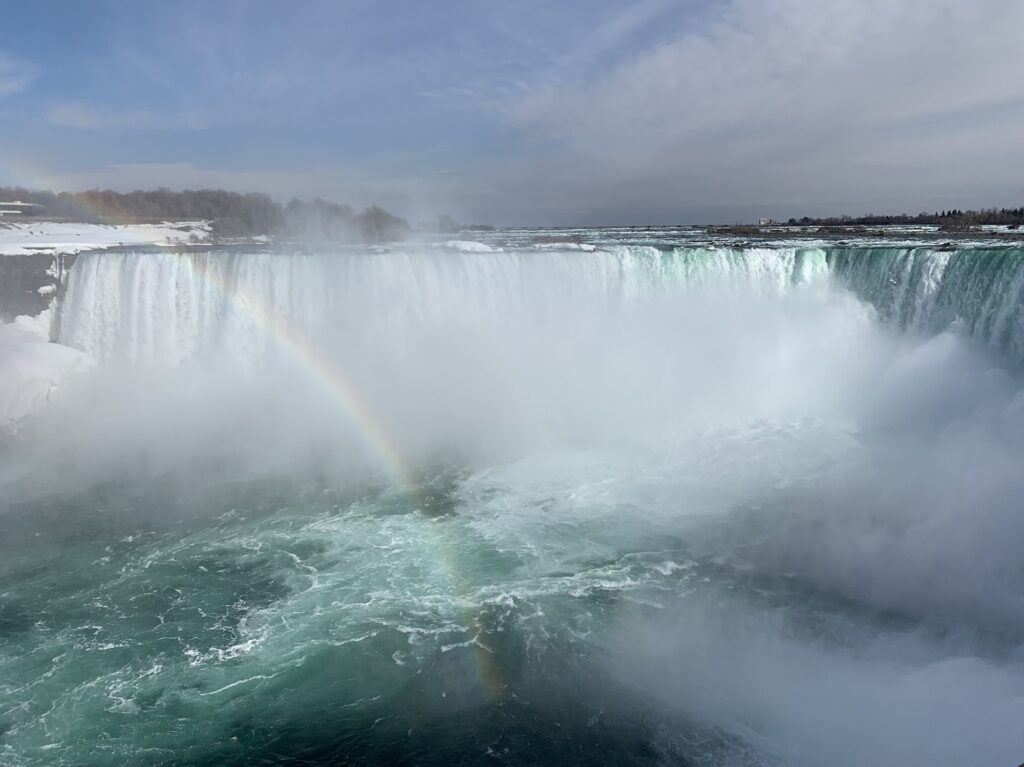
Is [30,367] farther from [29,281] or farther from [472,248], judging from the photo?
[472,248]

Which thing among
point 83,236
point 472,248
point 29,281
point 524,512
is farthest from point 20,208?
point 524,512

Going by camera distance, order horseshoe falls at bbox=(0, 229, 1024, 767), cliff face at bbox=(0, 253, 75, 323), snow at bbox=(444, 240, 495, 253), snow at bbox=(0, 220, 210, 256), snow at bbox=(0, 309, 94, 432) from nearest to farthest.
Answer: horseshoe falls at bbox=(0, 229, 1024, 767) < snow at bbox=(0, 309, 94, 432) < cliff face at bbox=(0, 253, 75, 323) < snow at bbox=(0, 220, 210, 256) < snow at bbox=(444, 240, 495, 253)

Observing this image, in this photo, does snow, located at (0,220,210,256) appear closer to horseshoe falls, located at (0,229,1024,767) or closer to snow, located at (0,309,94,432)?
horseshoe falls, located at (0,229,1024,767)

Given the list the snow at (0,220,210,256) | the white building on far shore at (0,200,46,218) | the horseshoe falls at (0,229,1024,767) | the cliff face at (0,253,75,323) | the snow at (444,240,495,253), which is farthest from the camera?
the white building on far shore at (0,200,46,218)

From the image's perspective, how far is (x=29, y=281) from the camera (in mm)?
19266

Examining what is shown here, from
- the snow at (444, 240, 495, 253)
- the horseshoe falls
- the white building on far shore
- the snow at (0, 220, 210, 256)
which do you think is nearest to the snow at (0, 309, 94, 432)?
the horseshoe falls

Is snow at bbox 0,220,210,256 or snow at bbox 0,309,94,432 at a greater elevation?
snow at bbox 0,220,210,256

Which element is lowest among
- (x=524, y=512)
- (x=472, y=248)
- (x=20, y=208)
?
(x=524, y=512)

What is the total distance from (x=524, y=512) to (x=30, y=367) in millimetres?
14717

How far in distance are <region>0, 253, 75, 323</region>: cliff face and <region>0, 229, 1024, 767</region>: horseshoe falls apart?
0.51m

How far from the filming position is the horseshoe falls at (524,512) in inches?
287

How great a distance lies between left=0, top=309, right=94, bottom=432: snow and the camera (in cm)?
1731

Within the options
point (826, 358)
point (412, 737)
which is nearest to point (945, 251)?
point (826, 358)

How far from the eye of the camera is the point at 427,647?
8.56 m
